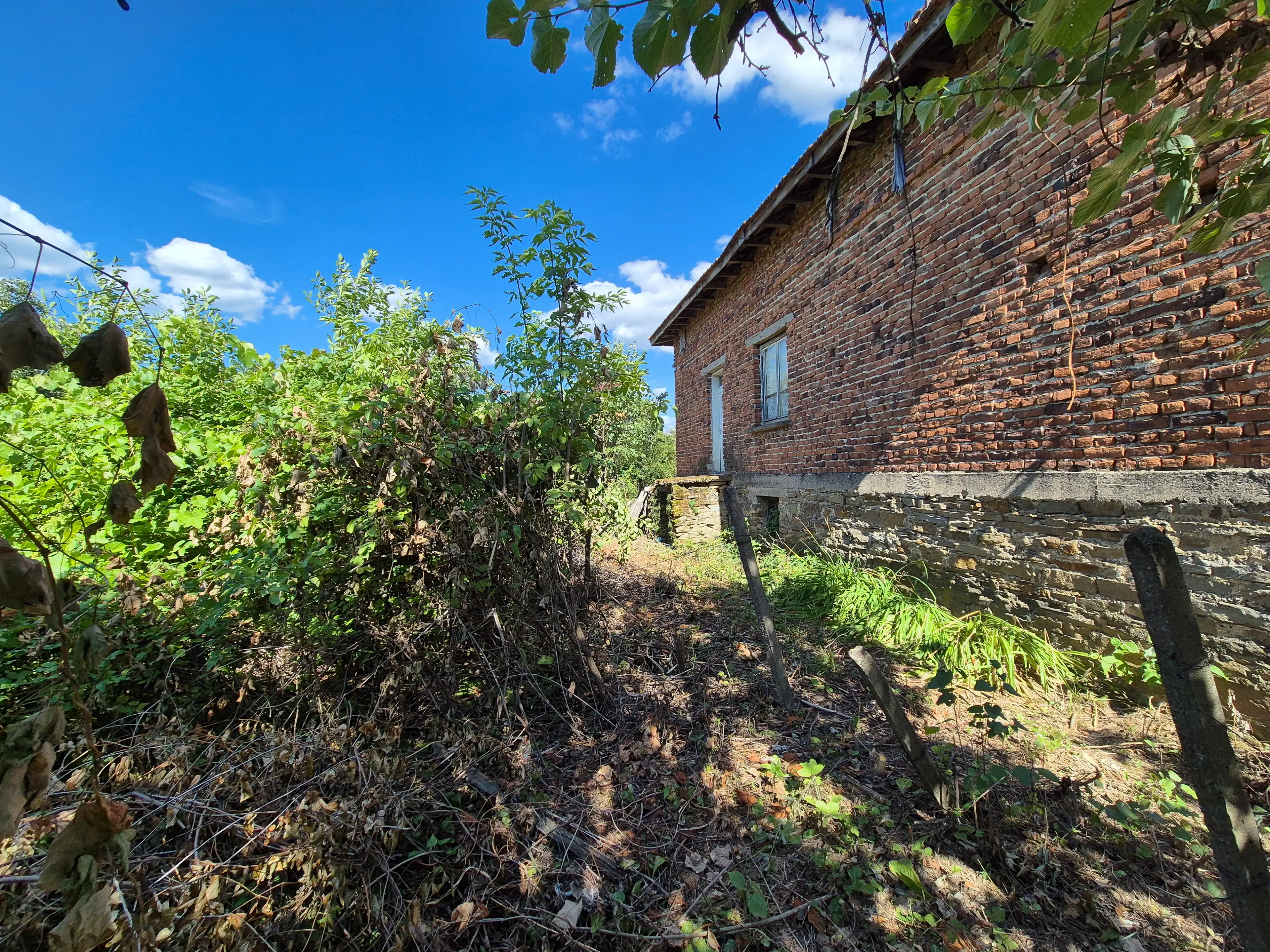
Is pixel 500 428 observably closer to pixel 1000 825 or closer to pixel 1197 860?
pixel 1000 825

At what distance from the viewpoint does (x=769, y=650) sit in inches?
133

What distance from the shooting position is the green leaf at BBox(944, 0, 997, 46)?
133cm

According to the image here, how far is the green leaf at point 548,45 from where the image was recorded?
1.15 m

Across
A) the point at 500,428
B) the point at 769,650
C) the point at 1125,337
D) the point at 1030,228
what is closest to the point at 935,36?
the point at 1030,228

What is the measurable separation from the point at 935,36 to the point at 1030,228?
189 cm

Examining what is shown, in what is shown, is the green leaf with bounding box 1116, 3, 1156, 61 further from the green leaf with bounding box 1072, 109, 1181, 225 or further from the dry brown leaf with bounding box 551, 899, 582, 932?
the dry brown leaf with bounding box 551, 899, 582, 932

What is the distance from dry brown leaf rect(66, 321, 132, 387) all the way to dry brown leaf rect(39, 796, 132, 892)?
770 millimetres

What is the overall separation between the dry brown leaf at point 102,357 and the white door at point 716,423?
930 centimetres

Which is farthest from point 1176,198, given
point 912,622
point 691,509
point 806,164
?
point 691,509

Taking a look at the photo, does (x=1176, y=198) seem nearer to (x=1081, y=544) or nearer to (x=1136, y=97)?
(x=1136, y=97)

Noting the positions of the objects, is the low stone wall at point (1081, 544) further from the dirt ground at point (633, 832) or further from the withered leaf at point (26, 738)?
the withered leaf at point (26, 738)

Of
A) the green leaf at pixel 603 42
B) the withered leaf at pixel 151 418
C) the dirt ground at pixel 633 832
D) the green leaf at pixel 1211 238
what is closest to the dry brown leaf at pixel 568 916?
the dirt ground at pixel 633 832

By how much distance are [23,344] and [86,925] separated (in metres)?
1.02

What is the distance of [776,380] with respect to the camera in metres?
7.99
